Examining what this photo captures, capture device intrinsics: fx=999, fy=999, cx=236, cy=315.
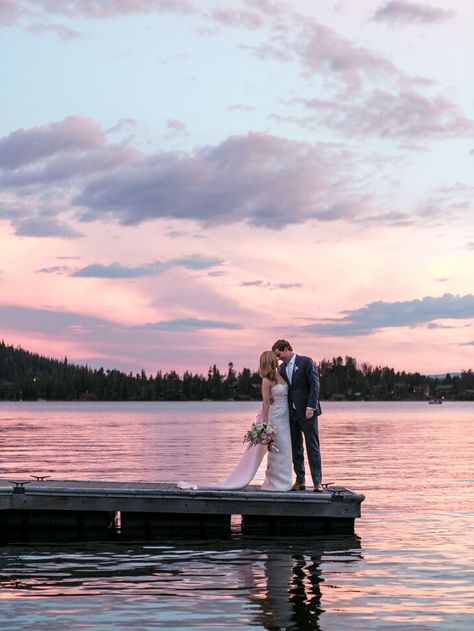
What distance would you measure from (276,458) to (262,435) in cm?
72

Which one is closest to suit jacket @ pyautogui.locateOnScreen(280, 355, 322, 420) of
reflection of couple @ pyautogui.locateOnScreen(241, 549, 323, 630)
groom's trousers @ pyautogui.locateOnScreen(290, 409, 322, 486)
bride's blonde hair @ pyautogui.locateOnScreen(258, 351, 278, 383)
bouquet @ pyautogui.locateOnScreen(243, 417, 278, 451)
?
groom's trousers @ pyautogui.locateOnScreen(290, 409, 322, 486)

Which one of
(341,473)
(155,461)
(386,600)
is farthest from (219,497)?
(155,461)

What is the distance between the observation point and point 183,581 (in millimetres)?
16906

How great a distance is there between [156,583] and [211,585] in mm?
937

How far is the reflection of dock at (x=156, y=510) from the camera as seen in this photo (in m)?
21.3

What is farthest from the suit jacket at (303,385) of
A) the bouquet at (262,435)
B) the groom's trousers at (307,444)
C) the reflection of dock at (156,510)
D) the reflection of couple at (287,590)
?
the reflection of couple at (287,590)

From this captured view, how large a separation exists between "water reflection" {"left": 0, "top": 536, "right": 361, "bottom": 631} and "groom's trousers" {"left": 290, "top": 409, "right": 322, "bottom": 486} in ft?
4.88

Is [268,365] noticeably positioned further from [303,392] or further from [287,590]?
[287,590]

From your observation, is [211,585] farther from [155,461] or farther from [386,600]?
[155,461]

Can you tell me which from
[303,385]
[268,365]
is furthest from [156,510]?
[303,385]

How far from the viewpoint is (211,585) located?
1656cm

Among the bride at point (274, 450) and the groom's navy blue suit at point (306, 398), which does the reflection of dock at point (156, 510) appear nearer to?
the bride at point (274, 450)

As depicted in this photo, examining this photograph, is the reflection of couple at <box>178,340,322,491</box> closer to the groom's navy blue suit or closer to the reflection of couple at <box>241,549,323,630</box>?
the groom's navy blue suit

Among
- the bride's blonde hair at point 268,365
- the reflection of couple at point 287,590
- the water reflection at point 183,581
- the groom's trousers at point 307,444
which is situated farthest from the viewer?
the groom's trousers at point 307,444
